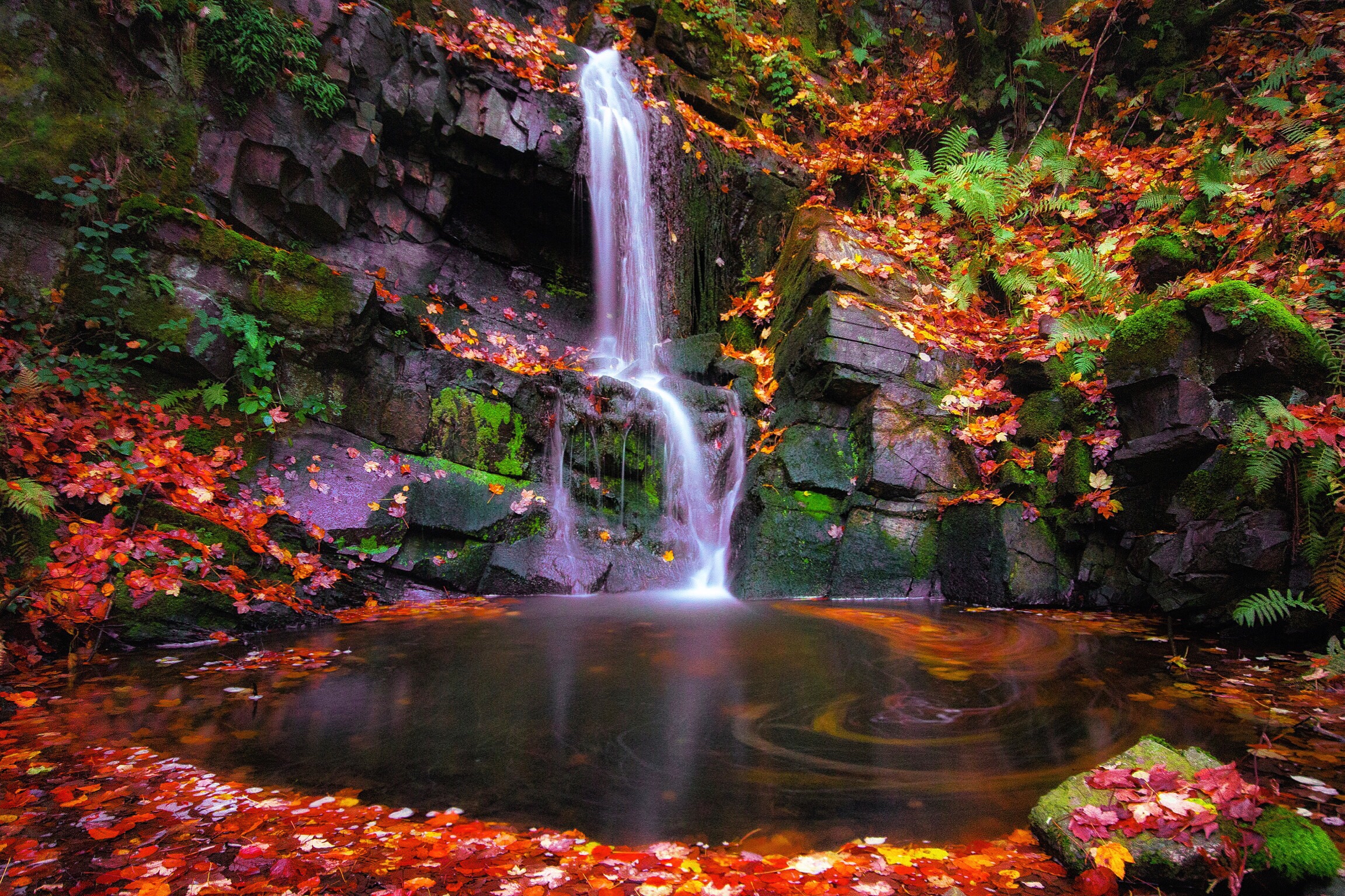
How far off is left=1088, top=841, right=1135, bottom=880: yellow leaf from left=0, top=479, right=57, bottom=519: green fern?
18.8 feet

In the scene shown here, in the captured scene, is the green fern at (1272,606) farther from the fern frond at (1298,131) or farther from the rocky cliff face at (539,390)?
the fern frond at (1298,131)

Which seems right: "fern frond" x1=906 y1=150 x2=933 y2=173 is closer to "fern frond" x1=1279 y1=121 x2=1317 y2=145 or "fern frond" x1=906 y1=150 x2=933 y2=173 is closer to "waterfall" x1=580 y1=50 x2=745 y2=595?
"fern frond" x1=1279 y1=121 x2=1317 y2=145

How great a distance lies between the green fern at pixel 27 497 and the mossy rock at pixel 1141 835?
18.6ft

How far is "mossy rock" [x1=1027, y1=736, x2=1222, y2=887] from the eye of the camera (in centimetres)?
174

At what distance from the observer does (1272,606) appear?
13.4 feet

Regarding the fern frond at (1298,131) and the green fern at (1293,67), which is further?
the green fern at (1293,67)

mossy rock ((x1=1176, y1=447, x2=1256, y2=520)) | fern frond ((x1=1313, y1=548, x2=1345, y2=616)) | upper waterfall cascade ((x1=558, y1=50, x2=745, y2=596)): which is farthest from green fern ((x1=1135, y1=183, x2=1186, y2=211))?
upper waterfall cascade ((x1=558, y1=50, x2=745, y2=596))

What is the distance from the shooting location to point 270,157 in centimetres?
705

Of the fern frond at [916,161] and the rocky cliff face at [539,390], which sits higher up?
the fern frond at [916,161]

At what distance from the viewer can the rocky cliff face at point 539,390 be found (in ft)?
16.6

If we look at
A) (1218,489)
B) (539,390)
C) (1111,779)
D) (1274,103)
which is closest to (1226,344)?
(1218,489)

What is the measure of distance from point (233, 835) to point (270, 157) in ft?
24.9

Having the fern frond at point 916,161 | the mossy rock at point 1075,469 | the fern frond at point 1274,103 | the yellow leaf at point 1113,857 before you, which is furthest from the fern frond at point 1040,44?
the yellow leaf at point 1113,857

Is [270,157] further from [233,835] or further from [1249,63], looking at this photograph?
[1249,63]
